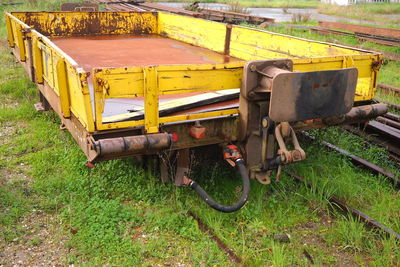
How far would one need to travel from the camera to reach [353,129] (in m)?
5.22

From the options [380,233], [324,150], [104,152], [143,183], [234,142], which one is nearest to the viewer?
[104,152]

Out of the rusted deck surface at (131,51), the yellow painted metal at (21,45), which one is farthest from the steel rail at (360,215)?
the yellow painted metal at (21,45)

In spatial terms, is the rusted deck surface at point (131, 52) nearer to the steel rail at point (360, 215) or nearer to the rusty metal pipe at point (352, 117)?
the rusty metal pipe at point (352, 117)

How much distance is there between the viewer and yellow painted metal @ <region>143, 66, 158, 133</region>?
2.87m

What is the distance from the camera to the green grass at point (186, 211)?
121 inches

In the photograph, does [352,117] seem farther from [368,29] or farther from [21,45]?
[368,29]

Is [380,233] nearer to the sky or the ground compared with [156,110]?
nearer to the ground

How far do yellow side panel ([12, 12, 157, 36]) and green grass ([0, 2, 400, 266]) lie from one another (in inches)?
132

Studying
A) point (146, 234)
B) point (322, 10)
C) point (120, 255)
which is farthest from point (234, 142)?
point (322, 10)

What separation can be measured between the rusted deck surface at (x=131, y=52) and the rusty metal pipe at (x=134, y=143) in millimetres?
2728

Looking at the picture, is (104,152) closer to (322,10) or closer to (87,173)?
(87,173)

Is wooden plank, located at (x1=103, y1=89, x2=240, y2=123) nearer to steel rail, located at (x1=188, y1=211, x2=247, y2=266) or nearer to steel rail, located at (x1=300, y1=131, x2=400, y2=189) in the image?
steel rail, located at (x1=188, y1=211, x2=247, y2=266)

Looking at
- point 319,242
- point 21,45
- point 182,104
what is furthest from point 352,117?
point 21,45

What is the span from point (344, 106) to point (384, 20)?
58.4 feet
